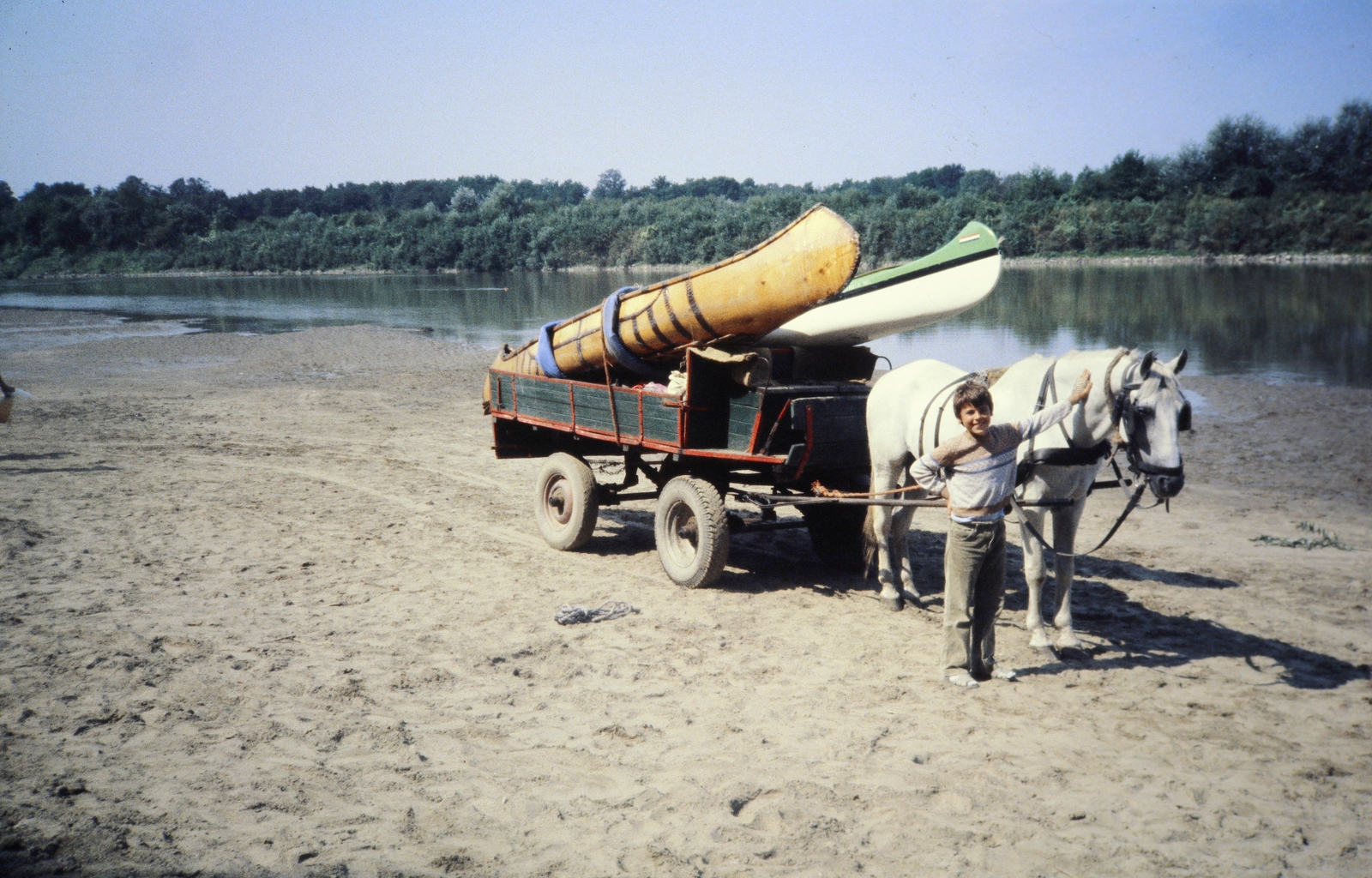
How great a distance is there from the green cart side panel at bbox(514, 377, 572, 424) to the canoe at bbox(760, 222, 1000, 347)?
191 cm

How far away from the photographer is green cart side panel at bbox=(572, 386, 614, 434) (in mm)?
7480

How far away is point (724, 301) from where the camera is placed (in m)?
6.53

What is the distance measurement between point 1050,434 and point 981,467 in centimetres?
87

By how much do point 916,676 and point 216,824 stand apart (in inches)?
143

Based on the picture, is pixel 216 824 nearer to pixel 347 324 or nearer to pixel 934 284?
pixel 934 284

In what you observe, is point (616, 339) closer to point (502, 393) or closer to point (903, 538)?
point (502, 393)

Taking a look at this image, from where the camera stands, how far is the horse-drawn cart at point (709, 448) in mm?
6465

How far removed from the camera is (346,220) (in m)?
97.4

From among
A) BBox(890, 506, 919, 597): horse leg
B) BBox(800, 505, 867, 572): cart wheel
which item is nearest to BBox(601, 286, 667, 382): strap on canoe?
BBox(800, 505, 867, 572): cart wheel

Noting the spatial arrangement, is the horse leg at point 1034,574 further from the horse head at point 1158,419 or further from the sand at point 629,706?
the horse head at point 1158,419

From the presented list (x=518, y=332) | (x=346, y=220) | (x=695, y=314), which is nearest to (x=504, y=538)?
(x=695, y=314)

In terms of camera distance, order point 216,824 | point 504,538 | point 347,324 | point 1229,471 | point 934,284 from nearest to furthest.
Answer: point 216,824 → point 934,284 → point 504,538 → point 1229,471 → point 347,324

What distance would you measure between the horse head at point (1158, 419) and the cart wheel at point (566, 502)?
434 centimetres

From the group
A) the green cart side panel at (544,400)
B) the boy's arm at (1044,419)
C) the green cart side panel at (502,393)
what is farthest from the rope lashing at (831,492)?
the green cart side panel at (502,393)
